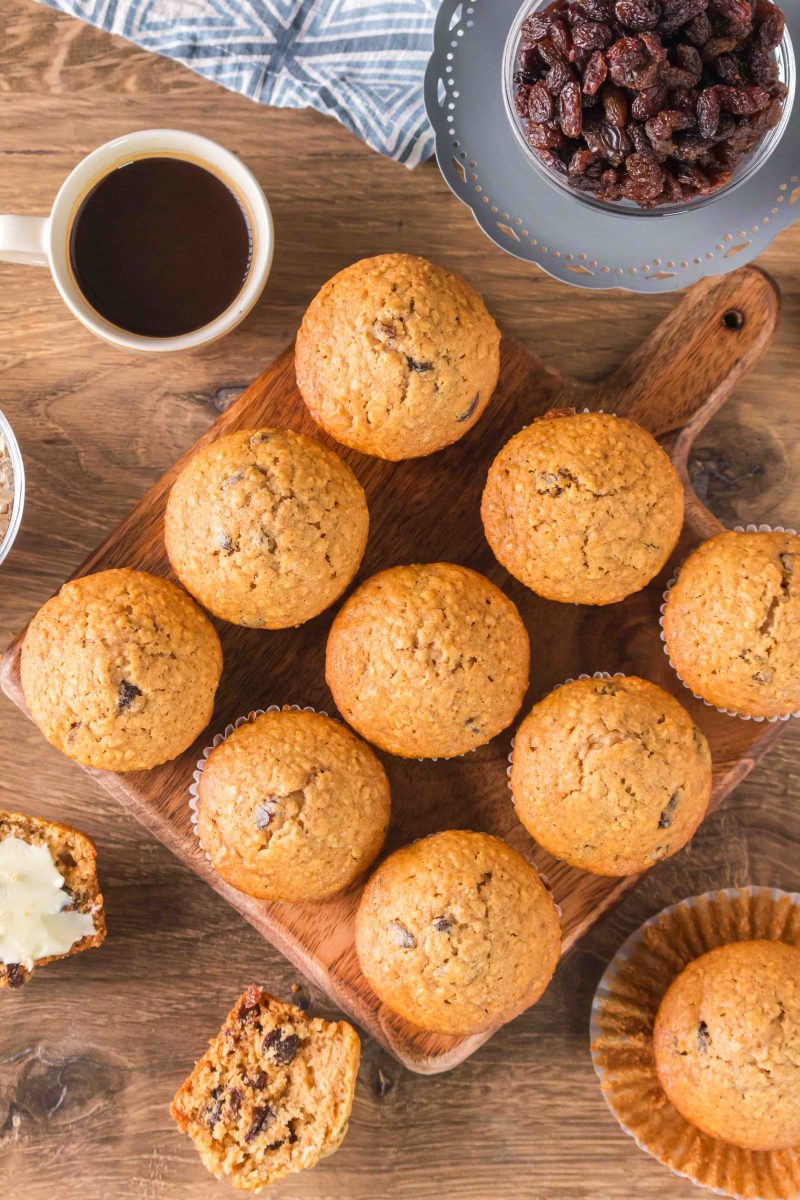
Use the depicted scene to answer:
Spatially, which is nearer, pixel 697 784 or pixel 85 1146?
pixel 697 784

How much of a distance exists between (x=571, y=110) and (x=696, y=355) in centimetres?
62

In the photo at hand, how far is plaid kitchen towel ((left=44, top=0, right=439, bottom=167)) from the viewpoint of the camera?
2.21 meters

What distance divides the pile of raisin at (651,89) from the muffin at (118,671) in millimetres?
1139

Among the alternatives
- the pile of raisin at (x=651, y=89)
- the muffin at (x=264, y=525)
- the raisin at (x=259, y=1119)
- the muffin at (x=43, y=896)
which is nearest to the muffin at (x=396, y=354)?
the muffin at (x=264, y=525)

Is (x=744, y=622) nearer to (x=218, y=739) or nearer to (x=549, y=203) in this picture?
(x=549, y=203)

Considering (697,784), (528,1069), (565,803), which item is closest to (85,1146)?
(528,1069)

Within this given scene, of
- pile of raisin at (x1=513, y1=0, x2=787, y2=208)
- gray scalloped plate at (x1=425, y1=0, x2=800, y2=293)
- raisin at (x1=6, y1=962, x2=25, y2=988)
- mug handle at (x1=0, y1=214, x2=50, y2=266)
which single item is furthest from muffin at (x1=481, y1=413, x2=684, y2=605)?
raisin at (x1=6, y1=962, x2=25, y2=988)

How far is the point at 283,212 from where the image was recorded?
2.26 meters

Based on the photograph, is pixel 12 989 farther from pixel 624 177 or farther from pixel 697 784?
→ pixel 624 177

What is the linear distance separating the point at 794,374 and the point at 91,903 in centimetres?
195

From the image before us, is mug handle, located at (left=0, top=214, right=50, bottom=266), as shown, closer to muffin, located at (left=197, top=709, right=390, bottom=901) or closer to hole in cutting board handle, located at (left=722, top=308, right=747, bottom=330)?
muffin, located at (left=197, top=709, right=390, bottom=901)

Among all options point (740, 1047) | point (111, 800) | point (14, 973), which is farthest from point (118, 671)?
point (740, 1047)

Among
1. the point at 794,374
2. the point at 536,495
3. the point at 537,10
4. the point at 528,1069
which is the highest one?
the point at 537,10

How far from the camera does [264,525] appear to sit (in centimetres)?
183
